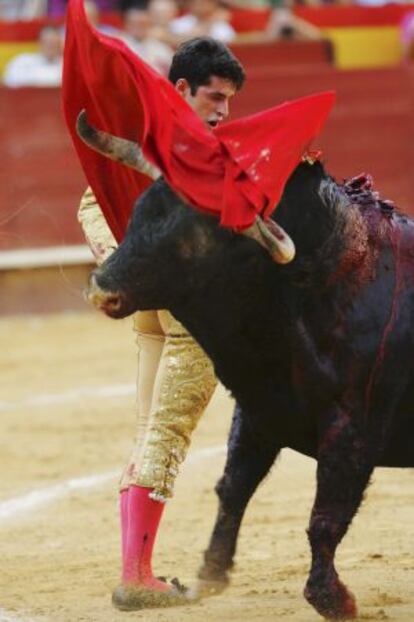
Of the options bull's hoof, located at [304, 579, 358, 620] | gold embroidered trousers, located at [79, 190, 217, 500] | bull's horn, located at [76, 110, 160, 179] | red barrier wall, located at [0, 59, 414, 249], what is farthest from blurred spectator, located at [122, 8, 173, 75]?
bull's hoof, located at [304, 579, 358, 620]

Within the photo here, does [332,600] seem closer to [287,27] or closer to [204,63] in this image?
[204,63]

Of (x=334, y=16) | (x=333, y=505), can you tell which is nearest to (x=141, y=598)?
(x=333, y=505)

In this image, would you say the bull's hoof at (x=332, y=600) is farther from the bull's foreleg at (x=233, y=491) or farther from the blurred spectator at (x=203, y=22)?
the blurred spectator at (x=203, y=22)

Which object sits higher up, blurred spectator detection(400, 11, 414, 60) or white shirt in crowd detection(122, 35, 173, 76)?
white shirt in crowd detection(122, 35, 173, 76)

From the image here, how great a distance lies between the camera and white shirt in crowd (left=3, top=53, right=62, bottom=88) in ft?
35.2

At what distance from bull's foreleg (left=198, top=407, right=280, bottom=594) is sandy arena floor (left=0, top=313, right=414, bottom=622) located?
72mm

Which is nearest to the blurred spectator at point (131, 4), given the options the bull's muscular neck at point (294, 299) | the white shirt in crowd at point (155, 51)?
the white shirt in crowd at point (155, 51)

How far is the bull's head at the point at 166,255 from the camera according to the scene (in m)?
3.58

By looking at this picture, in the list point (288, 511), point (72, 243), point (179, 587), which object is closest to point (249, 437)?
point (179, 587)

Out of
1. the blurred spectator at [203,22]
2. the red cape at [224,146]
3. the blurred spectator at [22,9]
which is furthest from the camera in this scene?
the blurred spectator at [22,9]

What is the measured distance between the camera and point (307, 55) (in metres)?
12.0

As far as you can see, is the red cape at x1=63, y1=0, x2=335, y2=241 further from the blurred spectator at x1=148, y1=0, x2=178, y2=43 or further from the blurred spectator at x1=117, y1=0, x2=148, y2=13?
the blurred spectator at x1=117, y1=0, x2=148, y2=13

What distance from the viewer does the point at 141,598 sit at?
Answer: 4121mm

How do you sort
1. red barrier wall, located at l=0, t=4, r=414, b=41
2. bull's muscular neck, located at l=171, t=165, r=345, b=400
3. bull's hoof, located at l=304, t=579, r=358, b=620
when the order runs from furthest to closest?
1. red barrier wall, located at l=0, t=4, r=414, b=41
2. bull's hoof, located at l=304, t=579, r=358, b=620
3. bull's muscular neck, located at l=171, t=165, r=345, b=400
